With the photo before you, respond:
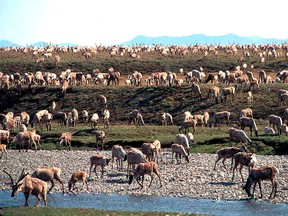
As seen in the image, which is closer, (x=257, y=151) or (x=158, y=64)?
(x=257, y=151)

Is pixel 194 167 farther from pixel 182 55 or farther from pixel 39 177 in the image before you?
pixel 182 55

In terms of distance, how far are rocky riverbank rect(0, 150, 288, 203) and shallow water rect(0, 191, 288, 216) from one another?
3.00ft

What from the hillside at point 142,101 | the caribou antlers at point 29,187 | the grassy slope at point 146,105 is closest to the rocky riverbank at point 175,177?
the grassy slope at point 146,105

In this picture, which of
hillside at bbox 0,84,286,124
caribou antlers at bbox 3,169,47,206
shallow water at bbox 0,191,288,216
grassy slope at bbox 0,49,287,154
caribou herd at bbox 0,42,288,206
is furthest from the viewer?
hillside at bbox 0,84,286,124

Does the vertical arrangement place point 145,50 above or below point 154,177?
above

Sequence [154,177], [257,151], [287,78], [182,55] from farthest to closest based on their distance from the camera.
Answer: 1. [182,55]
2. [287,78]
3. [257,151]
4. [154,177]

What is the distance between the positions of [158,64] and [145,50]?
1746 centimetres

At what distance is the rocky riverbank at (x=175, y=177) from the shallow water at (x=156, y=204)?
0.91 meters

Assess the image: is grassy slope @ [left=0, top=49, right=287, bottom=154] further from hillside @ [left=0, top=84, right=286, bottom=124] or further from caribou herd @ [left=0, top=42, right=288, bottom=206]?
caribou herd @ [left=0, top=42, right=288, bottom=206]

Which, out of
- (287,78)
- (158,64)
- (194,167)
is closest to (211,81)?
(287,78)

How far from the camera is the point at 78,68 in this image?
8619 cm

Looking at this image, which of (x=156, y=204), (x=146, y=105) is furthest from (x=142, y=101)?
(x=156, y=204)

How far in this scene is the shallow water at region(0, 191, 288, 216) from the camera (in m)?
27.8

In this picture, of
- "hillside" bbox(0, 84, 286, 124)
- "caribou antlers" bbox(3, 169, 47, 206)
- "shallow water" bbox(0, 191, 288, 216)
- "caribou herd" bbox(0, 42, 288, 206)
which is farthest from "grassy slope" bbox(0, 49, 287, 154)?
"caribou antlers" bbox(3, 169, 47, 206)
